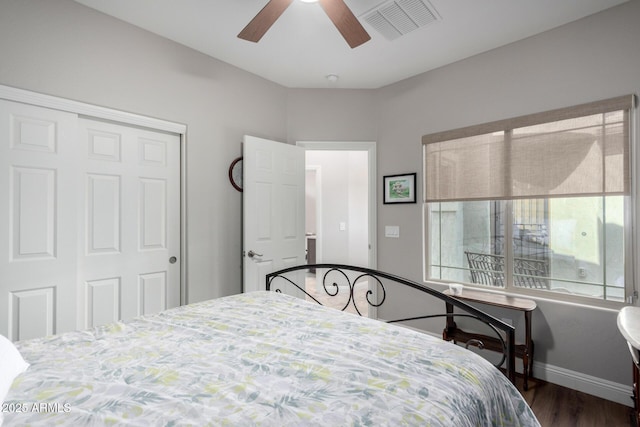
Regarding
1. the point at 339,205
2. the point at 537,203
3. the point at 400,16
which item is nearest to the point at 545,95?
the point at 537,203

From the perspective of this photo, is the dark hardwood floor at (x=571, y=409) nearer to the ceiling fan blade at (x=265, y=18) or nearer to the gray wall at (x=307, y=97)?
the gray wall at (x=307, y=97)

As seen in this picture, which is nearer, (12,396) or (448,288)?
(12,396)

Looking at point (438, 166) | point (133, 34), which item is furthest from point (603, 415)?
point (133, 34)

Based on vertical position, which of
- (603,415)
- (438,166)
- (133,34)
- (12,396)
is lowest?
(603,415)

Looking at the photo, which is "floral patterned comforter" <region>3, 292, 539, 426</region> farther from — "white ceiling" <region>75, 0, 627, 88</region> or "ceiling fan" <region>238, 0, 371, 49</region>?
"white ceiling" <region>75, 0, 627, 88</region>

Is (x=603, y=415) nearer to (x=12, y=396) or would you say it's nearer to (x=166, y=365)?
Answer: (x=166, y=365)

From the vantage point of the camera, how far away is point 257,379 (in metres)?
1.01

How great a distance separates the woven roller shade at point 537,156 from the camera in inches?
91.7

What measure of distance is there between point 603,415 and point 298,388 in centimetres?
232

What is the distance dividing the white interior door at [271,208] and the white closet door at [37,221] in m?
1.31

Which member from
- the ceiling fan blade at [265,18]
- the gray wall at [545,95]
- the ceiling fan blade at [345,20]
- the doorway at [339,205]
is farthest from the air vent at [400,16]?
the doorway at [339,205]

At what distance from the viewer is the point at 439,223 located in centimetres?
334

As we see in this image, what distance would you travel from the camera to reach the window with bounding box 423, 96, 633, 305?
7.72 feet

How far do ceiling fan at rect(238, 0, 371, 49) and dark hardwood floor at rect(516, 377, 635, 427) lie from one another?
101 inches
